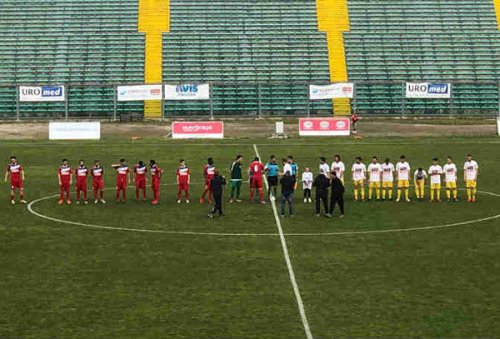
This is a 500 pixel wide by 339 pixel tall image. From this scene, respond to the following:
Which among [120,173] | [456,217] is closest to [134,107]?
[120,173]

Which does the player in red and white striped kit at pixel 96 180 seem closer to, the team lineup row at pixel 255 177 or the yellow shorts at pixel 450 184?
the team lineup row at pixel 255 177

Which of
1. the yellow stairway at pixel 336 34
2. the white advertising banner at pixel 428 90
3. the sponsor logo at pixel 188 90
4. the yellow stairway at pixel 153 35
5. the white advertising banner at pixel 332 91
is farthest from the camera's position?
the yellow stairway at pixel 336 34

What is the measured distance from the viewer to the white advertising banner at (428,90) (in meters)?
72.5

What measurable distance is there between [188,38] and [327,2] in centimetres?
1417

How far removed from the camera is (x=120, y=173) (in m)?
34.3

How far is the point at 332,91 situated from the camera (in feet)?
236

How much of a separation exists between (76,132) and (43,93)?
11.1 m

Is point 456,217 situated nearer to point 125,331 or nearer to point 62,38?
point 125,331

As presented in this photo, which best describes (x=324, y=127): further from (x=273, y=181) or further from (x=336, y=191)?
(x=336, y=191)

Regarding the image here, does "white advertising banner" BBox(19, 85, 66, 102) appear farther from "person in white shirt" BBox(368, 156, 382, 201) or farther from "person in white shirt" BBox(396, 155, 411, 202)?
"person in white shirt" BBox(396, 155, 411, 202)

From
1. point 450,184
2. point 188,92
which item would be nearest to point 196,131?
point 188,92

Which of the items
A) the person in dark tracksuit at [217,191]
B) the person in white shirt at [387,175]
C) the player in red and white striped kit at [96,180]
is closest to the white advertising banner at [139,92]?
the player in red and white striped kit at [96,180]

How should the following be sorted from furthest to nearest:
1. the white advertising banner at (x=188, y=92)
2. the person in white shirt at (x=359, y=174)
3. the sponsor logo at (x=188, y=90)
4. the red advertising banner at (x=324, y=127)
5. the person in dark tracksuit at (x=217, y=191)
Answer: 1. the sponsor logo at (x=188, y=90)
2. the white advertising banner at (x=188, y=92)
3. the red advertising banner at (x=324, y=127)
4. the person in white shirt at (x=359, y=174)
5. the person in dark tracksuit at (x=217, y=191)

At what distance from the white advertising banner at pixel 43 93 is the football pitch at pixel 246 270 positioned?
3540 centimetres
